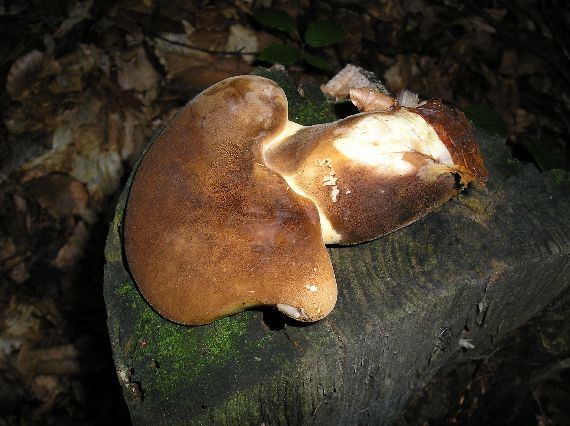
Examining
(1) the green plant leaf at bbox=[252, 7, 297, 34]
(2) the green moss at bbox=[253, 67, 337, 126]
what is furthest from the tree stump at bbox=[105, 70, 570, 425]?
(1) the green plant leaf at bbox=[252, 7, 297, 34]

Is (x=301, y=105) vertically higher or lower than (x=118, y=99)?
higher

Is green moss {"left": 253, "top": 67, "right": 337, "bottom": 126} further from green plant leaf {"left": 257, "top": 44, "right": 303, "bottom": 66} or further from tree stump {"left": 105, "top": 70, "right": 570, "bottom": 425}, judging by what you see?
green plant leaf {"left": 257, "top": 44, "right": 303, "bottom": 66}

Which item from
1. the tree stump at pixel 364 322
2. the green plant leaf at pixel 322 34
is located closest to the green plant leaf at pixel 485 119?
the green plant leaf at pixel 322 34

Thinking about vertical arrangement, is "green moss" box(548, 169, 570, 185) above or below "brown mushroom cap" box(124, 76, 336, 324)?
above

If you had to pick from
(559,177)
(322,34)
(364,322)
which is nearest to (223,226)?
(364,322)

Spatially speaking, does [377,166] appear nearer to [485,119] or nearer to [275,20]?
[485,119]
